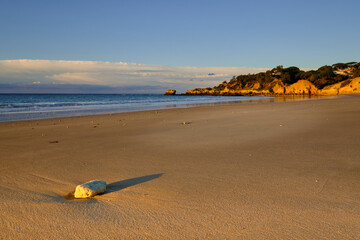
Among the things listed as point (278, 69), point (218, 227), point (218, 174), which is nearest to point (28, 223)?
point (218, 227)

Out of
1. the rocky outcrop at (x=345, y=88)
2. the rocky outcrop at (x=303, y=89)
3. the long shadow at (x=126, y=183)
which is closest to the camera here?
the long shadow at (x=126, y=183)

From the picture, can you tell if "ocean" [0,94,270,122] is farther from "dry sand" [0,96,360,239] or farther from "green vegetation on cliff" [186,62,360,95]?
"green vegetation on cliff" [186,62,360,95]

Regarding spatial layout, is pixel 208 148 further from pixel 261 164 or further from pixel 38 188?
pixel 38 188

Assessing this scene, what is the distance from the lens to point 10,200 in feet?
9.44

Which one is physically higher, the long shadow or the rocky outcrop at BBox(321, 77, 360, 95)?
the rocky outcrop at BBox(321, 77, 360, 95)

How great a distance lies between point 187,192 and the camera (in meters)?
3.04

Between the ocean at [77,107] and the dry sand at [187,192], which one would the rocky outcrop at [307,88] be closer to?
the ocean at [77,107]

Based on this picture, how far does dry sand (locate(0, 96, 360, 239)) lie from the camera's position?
86.1 inches

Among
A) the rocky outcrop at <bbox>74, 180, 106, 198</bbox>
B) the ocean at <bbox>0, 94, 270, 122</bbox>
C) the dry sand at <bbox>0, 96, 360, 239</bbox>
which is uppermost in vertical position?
the ocean at <bbox>0, 94, 270, 122</bbox>

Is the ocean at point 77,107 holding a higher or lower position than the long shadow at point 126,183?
higher

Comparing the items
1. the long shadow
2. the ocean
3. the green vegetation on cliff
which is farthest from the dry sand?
the green vegetation on cliff

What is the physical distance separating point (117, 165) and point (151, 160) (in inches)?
23.8

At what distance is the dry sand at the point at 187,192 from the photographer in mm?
2188

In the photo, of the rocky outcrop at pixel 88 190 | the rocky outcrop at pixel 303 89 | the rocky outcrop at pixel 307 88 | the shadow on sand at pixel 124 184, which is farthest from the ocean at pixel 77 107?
the rocky outcrop at pixel 303 89
